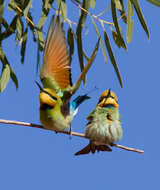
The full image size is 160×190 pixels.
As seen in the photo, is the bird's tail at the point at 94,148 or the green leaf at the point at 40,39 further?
the green leaf at the point at 40,39

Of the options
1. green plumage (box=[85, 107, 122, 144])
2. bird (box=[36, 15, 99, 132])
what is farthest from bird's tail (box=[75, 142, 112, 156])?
bird (box=[36, 15, 99, 132])

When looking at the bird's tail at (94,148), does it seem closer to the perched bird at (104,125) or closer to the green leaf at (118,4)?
the perched bird at (104,125)

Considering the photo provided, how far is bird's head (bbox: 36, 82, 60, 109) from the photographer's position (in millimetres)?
2629

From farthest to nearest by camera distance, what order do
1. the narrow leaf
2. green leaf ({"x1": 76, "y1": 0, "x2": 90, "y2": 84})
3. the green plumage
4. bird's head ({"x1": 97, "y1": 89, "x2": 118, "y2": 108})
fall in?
green leaf ({"x1": 76, "y1": 0, "x2": 90, "y2": 84})
bird's head ({"x1": 97, "y1": 89, "x2": 118, "y2": 108})
the green plumage
the narrow leaf

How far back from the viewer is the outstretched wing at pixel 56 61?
2854mm

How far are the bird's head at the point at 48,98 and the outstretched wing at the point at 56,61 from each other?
0.47 ft

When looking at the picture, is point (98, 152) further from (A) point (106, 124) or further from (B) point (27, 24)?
(B) point (27, 24)

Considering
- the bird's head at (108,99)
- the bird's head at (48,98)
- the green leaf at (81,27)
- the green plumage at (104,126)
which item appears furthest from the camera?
the green leaf at (81,27)

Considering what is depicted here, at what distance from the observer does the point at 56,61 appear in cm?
292

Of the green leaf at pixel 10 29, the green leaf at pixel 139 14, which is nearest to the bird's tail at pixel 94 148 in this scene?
the green leaf at pixel 139 14

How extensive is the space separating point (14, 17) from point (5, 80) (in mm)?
400

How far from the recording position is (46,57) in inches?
116

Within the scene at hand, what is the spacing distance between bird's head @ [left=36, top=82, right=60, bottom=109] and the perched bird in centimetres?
27

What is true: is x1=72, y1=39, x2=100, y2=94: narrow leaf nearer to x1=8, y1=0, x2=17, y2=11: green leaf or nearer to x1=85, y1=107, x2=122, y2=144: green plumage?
x1=85, y1=107, x2=122, y2=144: green plumage
